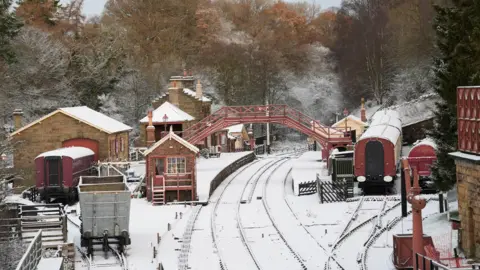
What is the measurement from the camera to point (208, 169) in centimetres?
4816

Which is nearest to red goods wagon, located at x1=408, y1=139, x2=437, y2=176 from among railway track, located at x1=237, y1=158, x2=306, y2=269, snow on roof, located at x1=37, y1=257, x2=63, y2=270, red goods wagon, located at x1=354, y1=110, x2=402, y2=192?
red goods wagon, located at x1=354, y1=110, x2=402, y2=192

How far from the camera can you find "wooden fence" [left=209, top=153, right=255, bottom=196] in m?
41.7

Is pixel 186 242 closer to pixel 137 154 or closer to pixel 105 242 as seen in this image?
pixel 105 242

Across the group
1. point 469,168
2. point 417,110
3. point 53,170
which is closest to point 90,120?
point 53,170

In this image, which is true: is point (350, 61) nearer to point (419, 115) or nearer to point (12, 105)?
point (419, 115)

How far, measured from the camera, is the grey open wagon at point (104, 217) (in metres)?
24.0

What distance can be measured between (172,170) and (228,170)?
12.8 m

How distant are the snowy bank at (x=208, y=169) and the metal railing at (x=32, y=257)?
55.9 feet

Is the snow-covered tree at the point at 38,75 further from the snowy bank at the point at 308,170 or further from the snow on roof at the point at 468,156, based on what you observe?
the snow on roof at the point at 468,156

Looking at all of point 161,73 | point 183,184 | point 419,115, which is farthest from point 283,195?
point 161,73

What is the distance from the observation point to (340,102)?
83.0 meters

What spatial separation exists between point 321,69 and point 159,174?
5418 cm

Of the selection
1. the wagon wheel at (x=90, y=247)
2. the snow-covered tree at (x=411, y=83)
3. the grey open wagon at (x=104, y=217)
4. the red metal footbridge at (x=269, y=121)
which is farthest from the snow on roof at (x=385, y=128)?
the snow-covered tree at (x=411, y=83)

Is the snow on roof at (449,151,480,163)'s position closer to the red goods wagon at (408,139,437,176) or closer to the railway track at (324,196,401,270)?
the railway track at (324,196,401,270)
